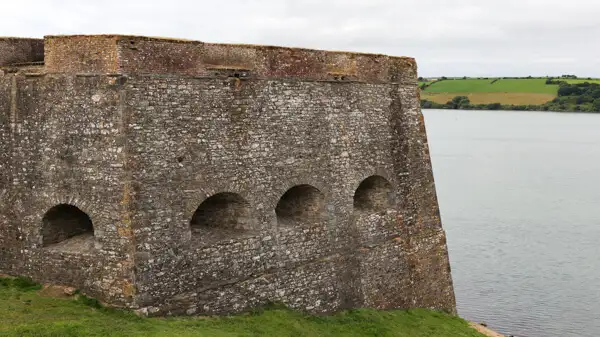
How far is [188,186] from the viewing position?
460 inches

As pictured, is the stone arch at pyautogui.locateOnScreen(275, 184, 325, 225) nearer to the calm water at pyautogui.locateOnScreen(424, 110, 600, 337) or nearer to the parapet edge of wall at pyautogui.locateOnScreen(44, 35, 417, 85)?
the parapet edge of wall at pyautogui.locateOnScreen(44, 35, 417, 85)

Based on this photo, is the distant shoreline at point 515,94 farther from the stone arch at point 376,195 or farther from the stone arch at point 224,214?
the stone arch at point 224,214

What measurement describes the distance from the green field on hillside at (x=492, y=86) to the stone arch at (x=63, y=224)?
100020mm

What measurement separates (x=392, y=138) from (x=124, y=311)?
7886mm

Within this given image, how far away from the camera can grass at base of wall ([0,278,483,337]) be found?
9.89 metres

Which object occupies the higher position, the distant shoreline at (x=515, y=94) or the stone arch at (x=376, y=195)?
the distant shoreline at (x=515, y=94)

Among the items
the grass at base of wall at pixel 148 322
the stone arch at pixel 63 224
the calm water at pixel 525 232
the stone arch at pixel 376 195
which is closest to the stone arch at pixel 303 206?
the stone arch at pixel 376 195

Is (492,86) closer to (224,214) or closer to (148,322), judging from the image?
(224,214)

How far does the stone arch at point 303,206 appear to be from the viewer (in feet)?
46.8

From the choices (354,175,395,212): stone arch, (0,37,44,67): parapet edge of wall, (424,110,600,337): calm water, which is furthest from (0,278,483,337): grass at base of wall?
(424,110,600,337): calm water

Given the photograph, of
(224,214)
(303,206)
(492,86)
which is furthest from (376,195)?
(492,86)

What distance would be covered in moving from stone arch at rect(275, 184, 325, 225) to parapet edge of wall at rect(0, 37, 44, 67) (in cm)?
604

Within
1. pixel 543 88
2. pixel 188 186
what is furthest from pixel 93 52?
pixel 543 88

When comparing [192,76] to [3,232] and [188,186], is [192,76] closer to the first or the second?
[188,186]
